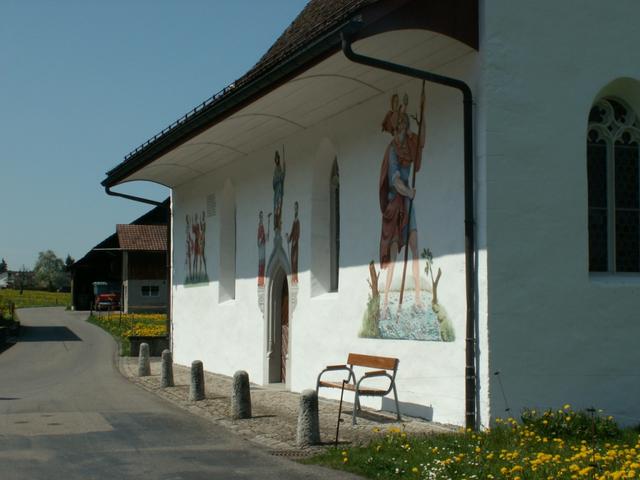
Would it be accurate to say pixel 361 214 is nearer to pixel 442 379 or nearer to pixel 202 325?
pixel 442 379

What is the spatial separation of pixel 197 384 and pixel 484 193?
22.5 ft

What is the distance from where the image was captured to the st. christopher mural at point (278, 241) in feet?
58.1

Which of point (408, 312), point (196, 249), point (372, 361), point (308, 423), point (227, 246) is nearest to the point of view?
point (308, 423)

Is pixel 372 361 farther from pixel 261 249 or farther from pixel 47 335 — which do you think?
pixel 47 335

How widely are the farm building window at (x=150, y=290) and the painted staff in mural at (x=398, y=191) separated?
50482mm

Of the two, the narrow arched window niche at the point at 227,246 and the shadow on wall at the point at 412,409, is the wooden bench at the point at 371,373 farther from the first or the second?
the narrow arched window niche at the point at 227,246

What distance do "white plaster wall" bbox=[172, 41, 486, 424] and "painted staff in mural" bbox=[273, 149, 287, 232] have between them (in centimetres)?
24

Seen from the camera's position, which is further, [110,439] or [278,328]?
[278,328]

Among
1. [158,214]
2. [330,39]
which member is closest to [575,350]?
[330,39]

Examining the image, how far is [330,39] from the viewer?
11734 millimetres

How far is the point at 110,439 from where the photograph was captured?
1183 cm

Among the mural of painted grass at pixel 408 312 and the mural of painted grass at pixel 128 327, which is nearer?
the mural of painted grass at pixel 408 312

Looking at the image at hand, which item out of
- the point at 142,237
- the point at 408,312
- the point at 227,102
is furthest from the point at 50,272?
the point at 408,312

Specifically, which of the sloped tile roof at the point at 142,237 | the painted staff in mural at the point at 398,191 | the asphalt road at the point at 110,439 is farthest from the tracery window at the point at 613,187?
the sloped tile roof at the point at 142,237
